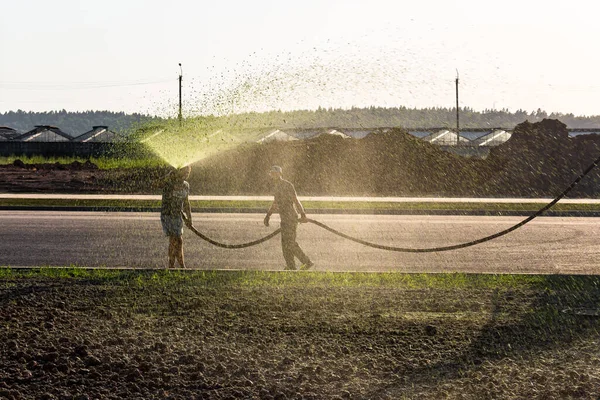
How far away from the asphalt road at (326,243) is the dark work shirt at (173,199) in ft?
4.38

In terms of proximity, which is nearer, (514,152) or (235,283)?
(235,283)

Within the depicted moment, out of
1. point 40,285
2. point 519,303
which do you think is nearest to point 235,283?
point 40,285

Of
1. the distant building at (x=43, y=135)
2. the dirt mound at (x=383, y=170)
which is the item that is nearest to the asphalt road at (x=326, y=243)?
the dirt mound at (x=383, y=170)

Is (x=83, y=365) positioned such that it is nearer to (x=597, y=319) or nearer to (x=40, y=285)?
(x=40, y=285)

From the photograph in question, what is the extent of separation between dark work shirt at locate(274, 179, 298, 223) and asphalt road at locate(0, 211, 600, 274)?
1.21 m

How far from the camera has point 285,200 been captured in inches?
469

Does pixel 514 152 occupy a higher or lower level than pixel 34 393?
higher

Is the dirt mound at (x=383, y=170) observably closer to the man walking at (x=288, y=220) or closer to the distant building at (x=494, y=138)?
the man walking at (x=288, y=220)

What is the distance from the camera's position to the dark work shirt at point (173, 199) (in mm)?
11758

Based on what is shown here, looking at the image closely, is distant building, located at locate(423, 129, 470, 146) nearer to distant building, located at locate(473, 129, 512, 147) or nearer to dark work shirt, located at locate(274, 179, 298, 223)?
distant building, located at locate(473, 129, 512, 147)

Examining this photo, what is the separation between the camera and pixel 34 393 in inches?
239

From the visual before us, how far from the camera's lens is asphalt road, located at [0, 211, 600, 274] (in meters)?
13.1

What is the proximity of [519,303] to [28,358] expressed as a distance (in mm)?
5463

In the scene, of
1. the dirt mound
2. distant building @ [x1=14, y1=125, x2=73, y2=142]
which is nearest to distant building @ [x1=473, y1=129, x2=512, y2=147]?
the dirt mound
